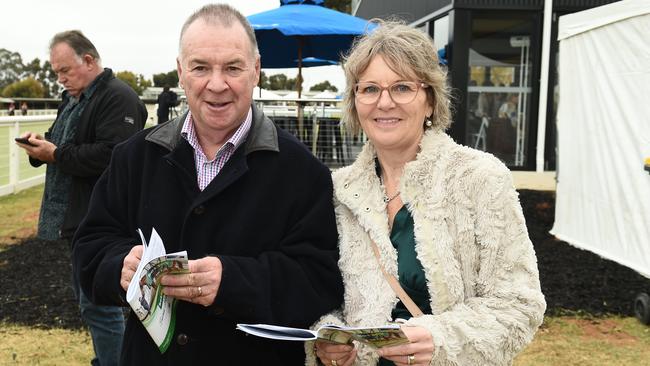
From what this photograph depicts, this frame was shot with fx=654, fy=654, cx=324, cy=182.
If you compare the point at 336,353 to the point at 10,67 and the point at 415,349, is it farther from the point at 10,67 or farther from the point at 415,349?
the point at 10,67

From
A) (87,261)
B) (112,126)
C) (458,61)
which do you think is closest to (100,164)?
(112,126)

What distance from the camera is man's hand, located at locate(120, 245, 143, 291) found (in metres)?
2.18

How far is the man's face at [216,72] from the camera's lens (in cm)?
227

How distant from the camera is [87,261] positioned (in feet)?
7.98

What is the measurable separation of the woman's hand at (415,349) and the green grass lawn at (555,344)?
10.3 ft

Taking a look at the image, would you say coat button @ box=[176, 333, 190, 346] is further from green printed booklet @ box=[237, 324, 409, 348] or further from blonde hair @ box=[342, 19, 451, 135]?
blonde hair @ box=[342, 19, 451, 135]

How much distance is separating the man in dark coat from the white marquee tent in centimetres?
511

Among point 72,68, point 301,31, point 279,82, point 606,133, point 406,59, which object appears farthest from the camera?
point 279,82

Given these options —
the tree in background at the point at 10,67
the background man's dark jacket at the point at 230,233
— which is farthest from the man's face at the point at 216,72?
the tree in background at the point at 10,67

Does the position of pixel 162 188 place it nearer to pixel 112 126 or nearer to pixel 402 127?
pixel 402 127

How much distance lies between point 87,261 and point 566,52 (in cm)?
750

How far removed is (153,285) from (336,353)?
685 millimetres

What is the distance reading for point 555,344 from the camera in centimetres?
534

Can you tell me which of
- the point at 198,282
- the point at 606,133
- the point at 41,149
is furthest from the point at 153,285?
the point at 606,133
